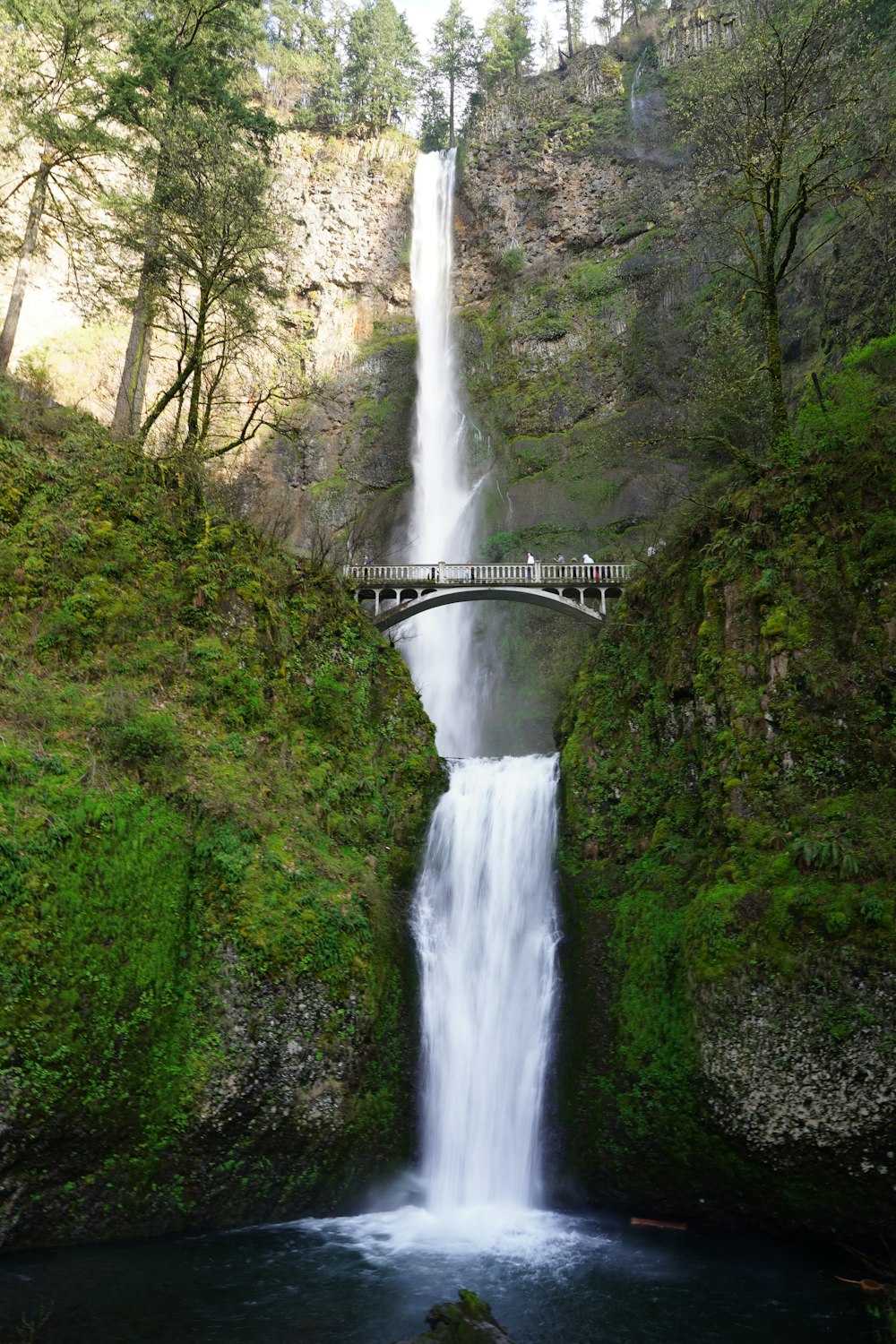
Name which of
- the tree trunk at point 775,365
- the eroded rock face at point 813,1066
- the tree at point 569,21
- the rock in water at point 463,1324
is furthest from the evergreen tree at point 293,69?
the rock in water at point 463,1324

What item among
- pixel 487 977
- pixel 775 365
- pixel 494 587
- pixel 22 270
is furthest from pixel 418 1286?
pixel 22 270

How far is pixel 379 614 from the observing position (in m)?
27.9

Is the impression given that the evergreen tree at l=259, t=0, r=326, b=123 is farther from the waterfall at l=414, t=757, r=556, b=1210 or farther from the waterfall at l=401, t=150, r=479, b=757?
the waterfall at l=414, t=757, r=556, b=1210

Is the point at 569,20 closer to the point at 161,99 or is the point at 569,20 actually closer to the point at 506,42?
the point at 506,42

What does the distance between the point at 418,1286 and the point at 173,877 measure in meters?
5.90

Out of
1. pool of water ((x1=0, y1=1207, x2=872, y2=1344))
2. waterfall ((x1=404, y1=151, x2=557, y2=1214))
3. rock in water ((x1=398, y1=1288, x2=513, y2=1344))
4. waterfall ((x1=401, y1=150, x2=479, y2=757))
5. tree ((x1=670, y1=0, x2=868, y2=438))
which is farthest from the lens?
waterfall ((x1=401, y1=150, x2=479, y2=757))

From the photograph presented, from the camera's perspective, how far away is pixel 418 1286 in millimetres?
9727

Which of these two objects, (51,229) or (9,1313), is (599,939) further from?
A: (51,229)

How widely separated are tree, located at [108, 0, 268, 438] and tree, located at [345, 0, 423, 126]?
31589 millimetres

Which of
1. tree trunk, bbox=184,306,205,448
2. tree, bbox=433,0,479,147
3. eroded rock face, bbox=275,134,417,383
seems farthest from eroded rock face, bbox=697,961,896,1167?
tree, bbox=433,0,479,147

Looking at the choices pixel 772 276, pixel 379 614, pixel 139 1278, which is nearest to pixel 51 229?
pixel 379 614

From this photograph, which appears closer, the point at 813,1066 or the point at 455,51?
the point at 813,1066

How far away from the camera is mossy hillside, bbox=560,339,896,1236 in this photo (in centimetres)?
1017

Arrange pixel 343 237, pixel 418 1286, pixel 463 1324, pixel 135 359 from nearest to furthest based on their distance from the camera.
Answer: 1. pixel 463 1324
2. pixel 418 1286
3. pixel 135 359
4. pixel 343 237
